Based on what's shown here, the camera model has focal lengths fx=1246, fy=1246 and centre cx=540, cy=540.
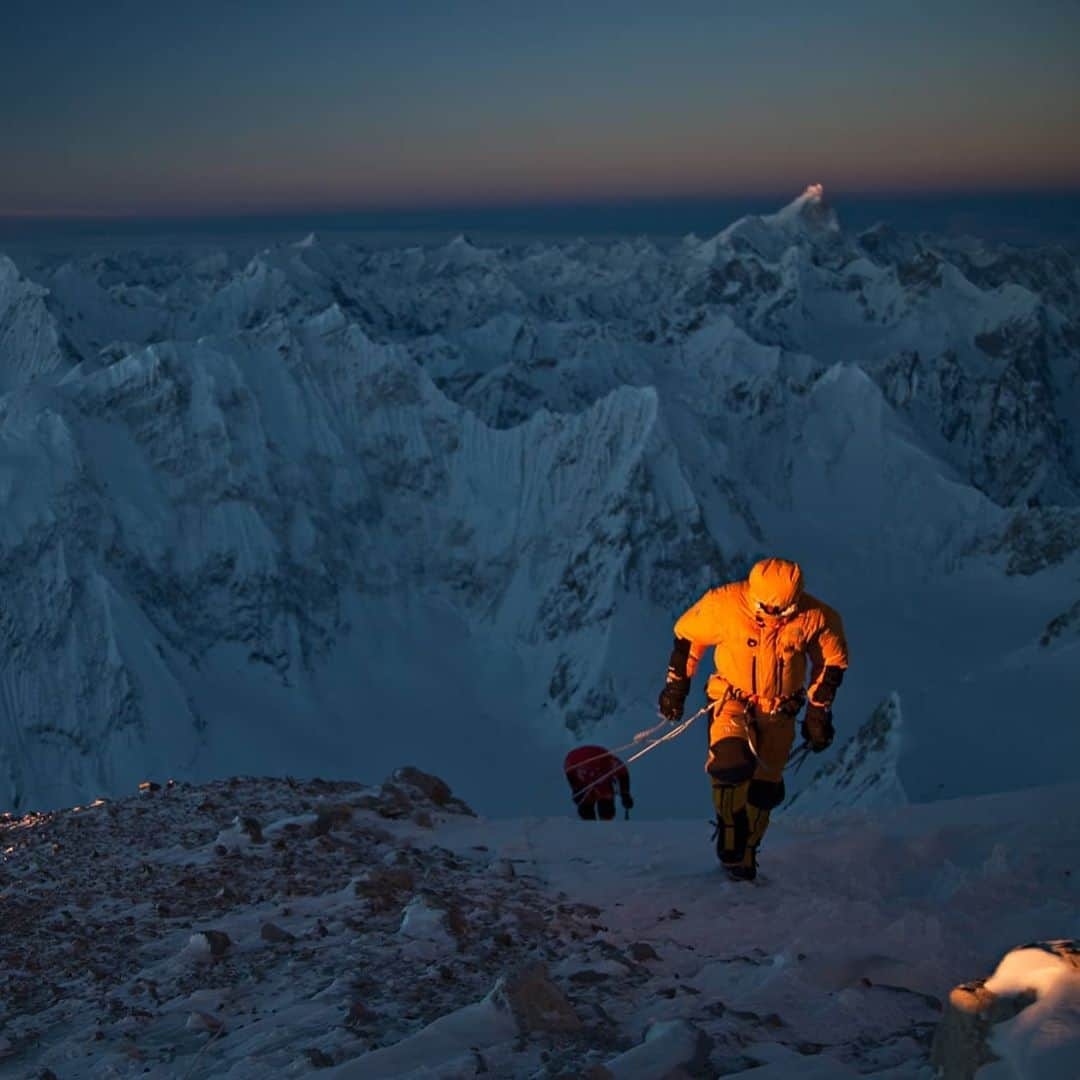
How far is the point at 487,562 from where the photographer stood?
137 metres

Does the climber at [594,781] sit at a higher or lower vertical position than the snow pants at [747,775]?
lower

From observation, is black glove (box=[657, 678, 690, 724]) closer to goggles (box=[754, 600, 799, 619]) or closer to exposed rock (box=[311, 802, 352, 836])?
goggles (box=[754, 600, 799, 619])

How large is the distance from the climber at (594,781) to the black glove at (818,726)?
5.40 meters

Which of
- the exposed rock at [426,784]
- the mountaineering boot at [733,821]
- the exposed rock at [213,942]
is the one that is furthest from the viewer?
the exposed rock at [426,784]

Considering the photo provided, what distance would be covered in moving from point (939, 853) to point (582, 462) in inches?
4844

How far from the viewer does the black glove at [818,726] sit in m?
8.08

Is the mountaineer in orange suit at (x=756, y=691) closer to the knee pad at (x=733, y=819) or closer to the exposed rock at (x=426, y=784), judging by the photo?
the knee pad at (x=733, y=819)

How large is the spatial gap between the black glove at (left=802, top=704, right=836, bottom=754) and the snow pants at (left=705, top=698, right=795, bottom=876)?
126mm

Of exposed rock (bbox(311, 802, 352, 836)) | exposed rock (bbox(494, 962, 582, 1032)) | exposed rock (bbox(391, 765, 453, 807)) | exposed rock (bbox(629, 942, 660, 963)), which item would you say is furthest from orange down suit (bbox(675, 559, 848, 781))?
exposed rock (bbox(391, 765, 453, 807))

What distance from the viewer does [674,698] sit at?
8469 mm

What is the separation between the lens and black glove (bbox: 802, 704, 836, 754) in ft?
26.5

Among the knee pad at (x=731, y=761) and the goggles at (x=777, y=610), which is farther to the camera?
the knee pad at (x=731, y=761)

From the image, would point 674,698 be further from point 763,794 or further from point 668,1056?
point 668,1056

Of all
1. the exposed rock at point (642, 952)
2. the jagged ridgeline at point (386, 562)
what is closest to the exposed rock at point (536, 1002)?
the exposed rock at point (642, 952)
